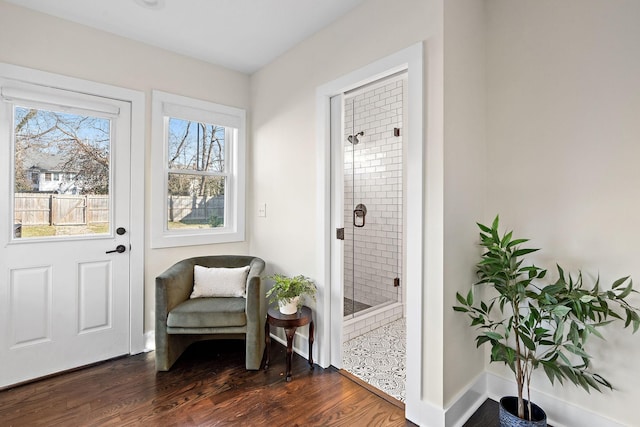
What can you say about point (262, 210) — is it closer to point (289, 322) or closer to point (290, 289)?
point (290, 289)

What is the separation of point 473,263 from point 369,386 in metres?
1.08

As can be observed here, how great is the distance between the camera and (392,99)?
333 cm

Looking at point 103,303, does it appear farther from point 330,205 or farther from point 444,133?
point 444,133

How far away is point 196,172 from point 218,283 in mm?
1096

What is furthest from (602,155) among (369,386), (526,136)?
(369,386)

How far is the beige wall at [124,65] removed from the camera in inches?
82.3

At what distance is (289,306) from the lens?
2.23 meters

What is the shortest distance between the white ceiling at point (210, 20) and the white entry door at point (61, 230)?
0.57m

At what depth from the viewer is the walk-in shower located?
10.9 ft

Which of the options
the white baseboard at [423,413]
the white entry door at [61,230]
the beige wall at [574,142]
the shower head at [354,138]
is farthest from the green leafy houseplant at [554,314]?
the white entry door at [61,230]

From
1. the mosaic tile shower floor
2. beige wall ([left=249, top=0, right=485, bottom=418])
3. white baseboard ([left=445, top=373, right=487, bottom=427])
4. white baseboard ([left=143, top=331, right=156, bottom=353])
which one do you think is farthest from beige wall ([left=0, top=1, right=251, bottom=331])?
white baseboard ([left=445, top=373, right=487, bottom=427])

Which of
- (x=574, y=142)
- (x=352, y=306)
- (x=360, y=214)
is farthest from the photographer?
(x=360, y=214)

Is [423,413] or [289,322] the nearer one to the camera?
[423,413]

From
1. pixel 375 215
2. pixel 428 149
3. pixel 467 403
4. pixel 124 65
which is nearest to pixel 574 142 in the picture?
pixel 428 149
